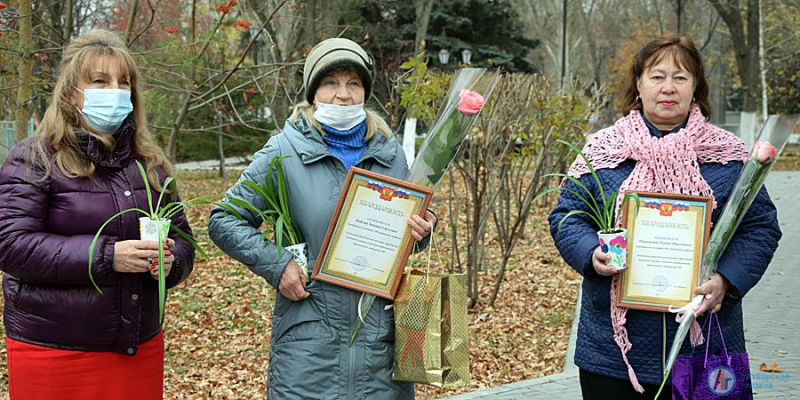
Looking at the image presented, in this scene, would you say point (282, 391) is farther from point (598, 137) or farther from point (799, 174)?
point (799, 174)

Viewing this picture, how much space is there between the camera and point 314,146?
3.07 metres

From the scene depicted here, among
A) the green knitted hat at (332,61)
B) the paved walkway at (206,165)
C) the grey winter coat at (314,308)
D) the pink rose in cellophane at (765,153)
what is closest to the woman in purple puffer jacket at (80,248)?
the grey winter coat at (314,308)

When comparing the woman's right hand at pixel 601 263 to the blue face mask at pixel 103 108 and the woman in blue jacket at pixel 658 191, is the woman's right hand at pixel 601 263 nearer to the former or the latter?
the woman in blue jacket at pixel 658 191

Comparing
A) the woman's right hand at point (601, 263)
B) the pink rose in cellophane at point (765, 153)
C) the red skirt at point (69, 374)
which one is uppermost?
the pink rose in cellophane at point (765, 153)

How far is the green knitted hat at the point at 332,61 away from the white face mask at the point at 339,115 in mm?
98

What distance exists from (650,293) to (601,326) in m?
0.23

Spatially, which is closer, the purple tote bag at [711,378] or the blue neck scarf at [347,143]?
the purple tote bag at [711,378]

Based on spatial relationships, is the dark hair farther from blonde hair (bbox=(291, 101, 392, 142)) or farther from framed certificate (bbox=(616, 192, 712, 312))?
blonde hair (bbox=(291, 101, 392, 142))

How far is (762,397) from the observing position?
5629 mm

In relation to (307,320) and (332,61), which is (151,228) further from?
(332,61)

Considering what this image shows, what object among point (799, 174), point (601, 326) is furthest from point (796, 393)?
point (799, 174)

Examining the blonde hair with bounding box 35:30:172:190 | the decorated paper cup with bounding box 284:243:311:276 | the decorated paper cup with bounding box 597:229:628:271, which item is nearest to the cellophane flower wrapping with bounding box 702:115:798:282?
the decorated paper cup with bounding box 597:229:628:271

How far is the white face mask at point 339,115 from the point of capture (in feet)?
10.1

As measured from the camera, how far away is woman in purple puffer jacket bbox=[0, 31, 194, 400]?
112 inches
